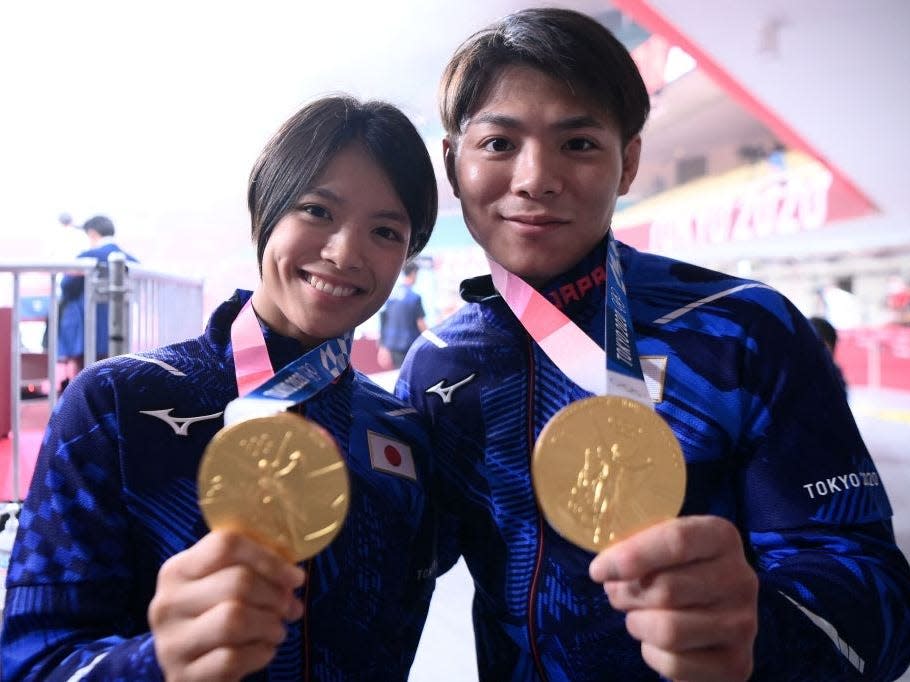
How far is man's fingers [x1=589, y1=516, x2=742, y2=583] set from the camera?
70 centimetres

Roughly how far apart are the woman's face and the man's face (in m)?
0.17

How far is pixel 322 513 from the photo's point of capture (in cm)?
80

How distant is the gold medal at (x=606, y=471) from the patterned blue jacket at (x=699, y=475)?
255 mm

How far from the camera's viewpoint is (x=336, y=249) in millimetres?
1128

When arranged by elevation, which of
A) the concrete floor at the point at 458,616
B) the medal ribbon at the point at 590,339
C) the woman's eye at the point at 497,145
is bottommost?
the concrete floor at the point at 458,616

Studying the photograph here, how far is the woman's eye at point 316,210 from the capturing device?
117 centimetres

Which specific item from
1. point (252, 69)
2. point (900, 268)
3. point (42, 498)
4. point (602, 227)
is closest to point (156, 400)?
point (42, 498)

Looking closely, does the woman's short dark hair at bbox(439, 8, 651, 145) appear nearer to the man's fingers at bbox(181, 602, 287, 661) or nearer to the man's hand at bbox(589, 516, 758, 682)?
Answer: the man's hand at bbox(589, 516, 758, 682)

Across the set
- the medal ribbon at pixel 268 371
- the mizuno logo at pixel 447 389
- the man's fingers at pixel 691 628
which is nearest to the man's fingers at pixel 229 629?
the medal ribbon at pixel 268 371

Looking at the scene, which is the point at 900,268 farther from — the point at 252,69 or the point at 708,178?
the point at 252,69

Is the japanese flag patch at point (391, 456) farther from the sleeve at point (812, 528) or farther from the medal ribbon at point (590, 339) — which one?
the sleeve at point (812, 528)

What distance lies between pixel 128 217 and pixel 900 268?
12.5 meters

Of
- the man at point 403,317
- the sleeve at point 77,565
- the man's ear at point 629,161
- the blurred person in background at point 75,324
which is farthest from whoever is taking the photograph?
the man at point 403,317

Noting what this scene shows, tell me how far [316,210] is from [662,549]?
2.61ft
